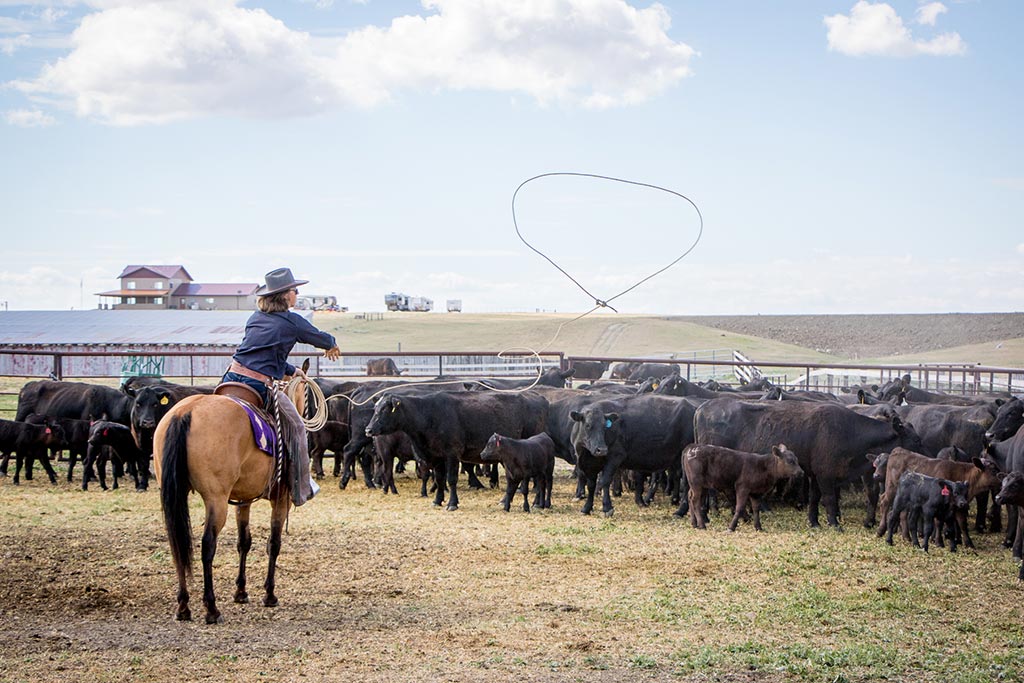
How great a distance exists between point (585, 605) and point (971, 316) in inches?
3549

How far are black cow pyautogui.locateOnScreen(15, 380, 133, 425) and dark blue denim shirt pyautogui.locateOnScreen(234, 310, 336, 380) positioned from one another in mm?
8212

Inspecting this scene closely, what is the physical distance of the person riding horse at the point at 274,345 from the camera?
691cm

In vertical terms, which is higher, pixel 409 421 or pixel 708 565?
pixel 409 421

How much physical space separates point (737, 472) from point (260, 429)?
5385 mm

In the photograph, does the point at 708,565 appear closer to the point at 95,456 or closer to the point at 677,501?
the point at 677,501

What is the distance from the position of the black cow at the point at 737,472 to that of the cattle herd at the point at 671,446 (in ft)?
0.05

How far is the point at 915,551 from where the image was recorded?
9047 mm

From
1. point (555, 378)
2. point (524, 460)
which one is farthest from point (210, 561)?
point (555, 378)

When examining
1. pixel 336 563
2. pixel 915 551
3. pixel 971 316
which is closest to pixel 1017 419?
pixel 915 551

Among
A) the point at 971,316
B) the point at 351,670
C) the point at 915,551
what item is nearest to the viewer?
the point at 351,670

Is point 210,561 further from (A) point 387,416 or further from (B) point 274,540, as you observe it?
(A) point 387,416

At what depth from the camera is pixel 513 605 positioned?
6934 millimetres

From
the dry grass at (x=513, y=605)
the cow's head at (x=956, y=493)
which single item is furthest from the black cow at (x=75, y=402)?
the cow's head at (x=956, y=493)

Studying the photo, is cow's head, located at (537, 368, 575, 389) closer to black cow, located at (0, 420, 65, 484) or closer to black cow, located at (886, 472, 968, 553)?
black cow, located at (0, 420, 65, 484)
